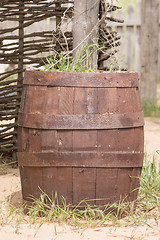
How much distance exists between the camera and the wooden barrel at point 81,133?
2.43m

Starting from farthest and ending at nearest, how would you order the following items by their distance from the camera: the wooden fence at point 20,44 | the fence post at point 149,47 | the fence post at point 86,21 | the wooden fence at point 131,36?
the wooden fence at point 131,36 < the fence post at point 149,47 < the wooden fence at point 20,44 < the fence post at point 86,21

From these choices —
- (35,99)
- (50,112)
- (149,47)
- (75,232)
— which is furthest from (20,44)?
(149,47)

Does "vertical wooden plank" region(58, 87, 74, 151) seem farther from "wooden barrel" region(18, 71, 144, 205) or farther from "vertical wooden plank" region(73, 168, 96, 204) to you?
"vertical wooden plank" region(73, 168, 96, 204)

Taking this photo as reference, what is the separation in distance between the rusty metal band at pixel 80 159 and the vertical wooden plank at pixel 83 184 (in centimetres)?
5

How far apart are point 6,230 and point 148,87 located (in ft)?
15.9

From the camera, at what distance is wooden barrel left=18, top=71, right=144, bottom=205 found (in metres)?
2.43

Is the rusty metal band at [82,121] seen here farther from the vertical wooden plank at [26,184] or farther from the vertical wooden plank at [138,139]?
the vertical wooden plank at [26,184]

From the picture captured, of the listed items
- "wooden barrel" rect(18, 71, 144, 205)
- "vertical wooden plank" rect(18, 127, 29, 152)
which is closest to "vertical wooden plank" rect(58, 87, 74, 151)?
"wooden barrel" rect(18, 71, 144, 205)

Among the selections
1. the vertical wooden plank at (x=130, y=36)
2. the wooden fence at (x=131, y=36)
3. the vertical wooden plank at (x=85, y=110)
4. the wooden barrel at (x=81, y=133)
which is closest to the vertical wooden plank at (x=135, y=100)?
the wooden barrel at (x=81, y=133)

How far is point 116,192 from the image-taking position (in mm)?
2561

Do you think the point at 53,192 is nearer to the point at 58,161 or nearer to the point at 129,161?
the point at 58,161

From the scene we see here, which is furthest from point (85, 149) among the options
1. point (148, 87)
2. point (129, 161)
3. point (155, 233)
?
point (148, 87)

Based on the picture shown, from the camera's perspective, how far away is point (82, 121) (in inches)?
95.0

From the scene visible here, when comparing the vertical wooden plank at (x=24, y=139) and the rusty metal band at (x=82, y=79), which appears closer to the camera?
the rusty metal band at (x=82, y=79)
